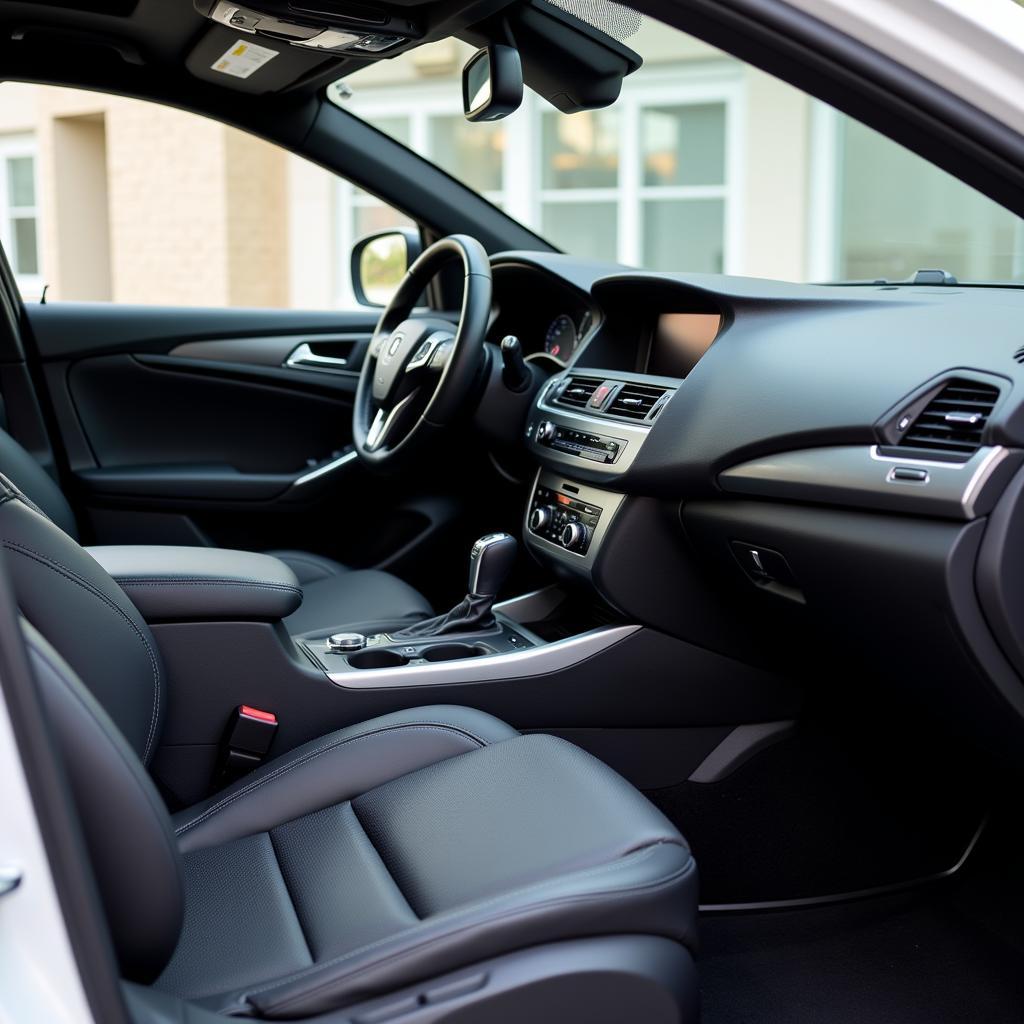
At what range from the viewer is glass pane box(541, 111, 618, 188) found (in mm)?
7059

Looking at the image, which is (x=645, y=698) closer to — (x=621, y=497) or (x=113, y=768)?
(x=621, y=497)

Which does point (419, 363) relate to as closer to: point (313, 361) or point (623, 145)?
point (313, 361)

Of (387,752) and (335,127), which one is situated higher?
(335,127)

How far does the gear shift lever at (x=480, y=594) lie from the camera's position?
201 cm

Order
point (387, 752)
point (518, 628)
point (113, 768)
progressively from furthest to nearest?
point (518, 628)
point (387, 752)
point (113, 768)

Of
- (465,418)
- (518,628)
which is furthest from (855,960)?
(465,418)

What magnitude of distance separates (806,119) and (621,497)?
4865 millimetres

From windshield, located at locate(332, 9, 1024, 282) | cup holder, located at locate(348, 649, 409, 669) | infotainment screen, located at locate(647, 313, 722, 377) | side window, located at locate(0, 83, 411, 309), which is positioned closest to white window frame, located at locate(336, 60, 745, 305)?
windshield, located at locate(332, 9, 1024, 282)

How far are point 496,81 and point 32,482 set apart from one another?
927mm

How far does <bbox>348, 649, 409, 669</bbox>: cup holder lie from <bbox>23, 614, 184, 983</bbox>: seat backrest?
3.00 ft

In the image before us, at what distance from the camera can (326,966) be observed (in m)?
1.03

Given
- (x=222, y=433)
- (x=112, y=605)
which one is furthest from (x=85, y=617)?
(x=222, y=433)

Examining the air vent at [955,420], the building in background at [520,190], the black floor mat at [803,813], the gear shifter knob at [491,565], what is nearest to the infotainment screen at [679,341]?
the gear shifter knob at [491,565]

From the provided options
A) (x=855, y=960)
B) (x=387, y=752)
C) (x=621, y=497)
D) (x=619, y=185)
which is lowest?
(x=855, y=960)
